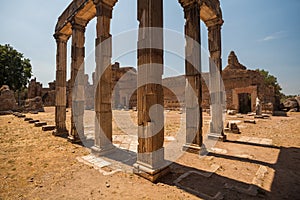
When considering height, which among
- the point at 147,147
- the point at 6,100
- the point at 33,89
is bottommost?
the point at 147,147

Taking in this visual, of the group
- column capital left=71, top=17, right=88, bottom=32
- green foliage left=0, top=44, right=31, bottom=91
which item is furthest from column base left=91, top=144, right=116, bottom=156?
green foliage left=0, top=44, right=31, bottom=91

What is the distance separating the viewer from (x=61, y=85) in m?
8.00

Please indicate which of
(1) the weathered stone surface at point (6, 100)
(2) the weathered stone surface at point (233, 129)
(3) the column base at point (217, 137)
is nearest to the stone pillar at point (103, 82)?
(3) the column base at point (217, 137)

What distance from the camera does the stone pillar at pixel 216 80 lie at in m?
6.55

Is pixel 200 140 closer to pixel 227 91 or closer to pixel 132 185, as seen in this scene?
pixel 132 185

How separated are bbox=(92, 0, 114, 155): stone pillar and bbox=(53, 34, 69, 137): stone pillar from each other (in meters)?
3.63

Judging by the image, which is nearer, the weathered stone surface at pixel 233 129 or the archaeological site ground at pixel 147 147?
the archaeological site ground at pixel 147 147

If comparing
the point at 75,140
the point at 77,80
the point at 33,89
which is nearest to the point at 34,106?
the point at 33,89

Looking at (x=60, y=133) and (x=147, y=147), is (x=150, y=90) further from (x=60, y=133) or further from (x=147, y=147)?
(x=60, y=133)

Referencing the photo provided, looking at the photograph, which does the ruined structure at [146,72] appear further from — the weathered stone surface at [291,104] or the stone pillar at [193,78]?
the weathered stone surface at [291,104]

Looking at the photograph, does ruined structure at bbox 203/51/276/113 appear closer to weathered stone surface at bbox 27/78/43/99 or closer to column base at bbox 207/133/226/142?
column base at bbox 207/133/226/142

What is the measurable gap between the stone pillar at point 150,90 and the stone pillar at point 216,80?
3.71 metres

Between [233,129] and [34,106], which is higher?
[34,106]

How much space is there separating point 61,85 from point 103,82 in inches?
156
